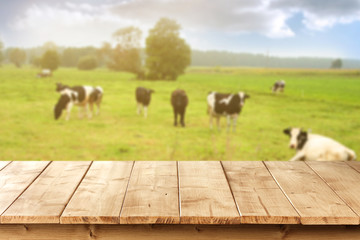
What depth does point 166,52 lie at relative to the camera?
7.91m

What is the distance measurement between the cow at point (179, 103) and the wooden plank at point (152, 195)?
227 inches

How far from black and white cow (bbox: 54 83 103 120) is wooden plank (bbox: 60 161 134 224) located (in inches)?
251

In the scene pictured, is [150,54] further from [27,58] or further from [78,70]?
[27,58]

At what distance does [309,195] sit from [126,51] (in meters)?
A: 6.79

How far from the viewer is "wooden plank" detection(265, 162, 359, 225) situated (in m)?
1.04

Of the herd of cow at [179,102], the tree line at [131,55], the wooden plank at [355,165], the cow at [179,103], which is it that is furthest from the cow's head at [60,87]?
the wooden plank at [355,165]

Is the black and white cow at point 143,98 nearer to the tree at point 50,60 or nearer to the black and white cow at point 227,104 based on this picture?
the black and white cow at point 227,104

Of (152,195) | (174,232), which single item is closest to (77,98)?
(152,195)

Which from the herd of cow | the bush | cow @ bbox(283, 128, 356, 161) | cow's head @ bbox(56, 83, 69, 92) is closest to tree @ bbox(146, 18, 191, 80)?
the herd of cow

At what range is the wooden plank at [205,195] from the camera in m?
1.03

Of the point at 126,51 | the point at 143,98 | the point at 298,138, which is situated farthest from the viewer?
the point at 143,98

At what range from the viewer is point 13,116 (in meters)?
7.02

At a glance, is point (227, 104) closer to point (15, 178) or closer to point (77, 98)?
point (77, 98)

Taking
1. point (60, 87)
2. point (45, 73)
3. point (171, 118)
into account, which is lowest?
point (171, 118)
